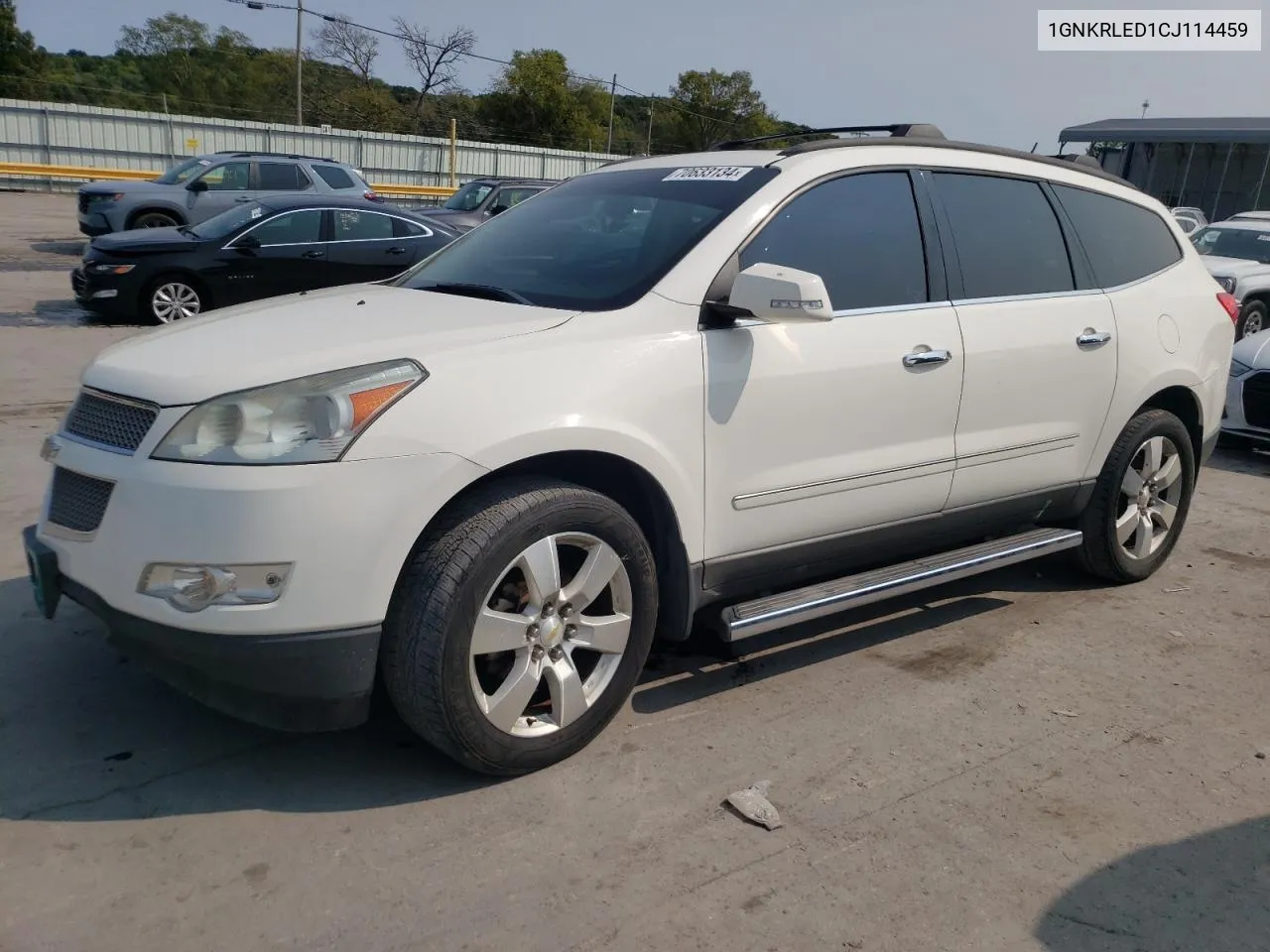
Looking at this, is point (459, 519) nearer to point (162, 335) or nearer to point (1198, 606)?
point (162, 335)

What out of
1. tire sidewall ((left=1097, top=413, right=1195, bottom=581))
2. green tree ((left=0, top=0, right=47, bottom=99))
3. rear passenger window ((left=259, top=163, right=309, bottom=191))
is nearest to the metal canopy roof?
rear passenger window ((left=259, top=163, right=309, bottom=191))

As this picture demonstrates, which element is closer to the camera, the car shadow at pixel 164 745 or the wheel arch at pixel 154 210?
the car shadow at pixel 164 745

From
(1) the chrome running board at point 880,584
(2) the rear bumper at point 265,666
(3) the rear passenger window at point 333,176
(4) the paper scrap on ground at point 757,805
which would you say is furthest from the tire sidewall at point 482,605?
(3) the rear passenger window at point 333,176

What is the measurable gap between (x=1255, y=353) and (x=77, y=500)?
7.81m

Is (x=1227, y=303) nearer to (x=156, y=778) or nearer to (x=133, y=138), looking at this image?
(x=156, y=778)

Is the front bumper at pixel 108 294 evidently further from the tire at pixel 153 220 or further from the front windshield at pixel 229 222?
the tire at pixel 153 220

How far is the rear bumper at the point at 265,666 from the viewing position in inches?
105

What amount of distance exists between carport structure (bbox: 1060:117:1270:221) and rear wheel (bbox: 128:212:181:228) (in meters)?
24.0

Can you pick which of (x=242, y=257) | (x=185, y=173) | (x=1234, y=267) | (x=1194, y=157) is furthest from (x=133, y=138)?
(x=1194, y=157)

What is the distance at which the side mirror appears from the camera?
318cm

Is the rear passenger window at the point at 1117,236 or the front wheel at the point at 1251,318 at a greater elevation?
the rear passenger window at the point at 1117,236

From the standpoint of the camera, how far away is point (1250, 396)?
25.7ft

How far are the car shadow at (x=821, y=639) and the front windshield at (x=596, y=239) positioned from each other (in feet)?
4.43

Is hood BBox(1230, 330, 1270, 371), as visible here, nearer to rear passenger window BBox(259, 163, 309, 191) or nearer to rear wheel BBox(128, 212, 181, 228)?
rear passenger window BBox(259, 163, 309, 191)
